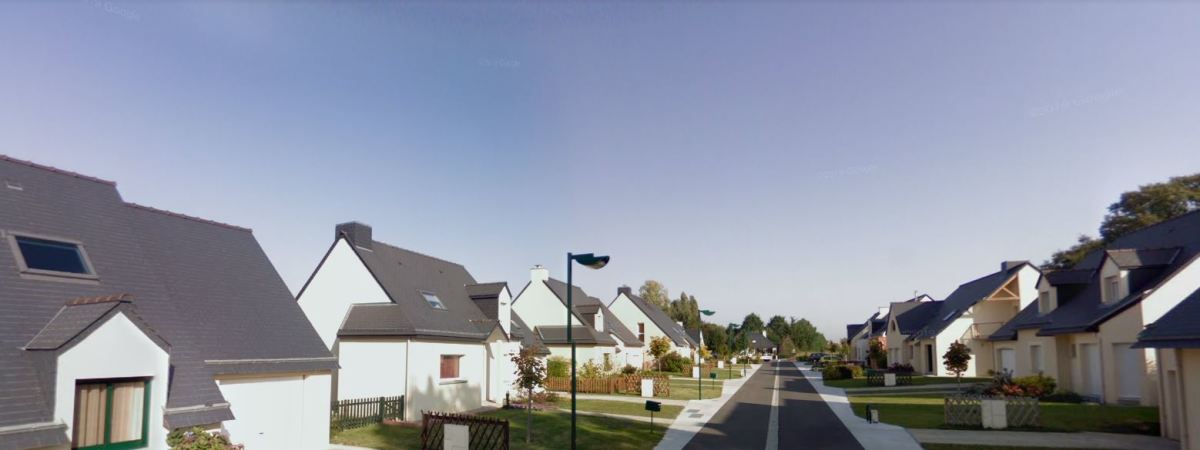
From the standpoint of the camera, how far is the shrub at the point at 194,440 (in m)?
13.4

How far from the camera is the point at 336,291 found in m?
27.5

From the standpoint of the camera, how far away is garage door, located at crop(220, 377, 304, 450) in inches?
647

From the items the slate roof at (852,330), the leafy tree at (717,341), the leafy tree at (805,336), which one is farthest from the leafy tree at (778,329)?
the leafy tree at (717,341)

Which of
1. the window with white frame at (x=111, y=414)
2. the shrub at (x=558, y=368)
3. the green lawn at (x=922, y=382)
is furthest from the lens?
the green lawn at (x=922, y=382)

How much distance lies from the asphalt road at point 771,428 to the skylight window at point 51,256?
14.5 m

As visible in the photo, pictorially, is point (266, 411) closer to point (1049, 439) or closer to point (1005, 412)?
point (1049, 439)

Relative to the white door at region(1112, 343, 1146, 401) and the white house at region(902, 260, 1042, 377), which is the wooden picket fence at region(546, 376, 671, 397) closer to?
the white door at region(1112, 343, 1146, 401)

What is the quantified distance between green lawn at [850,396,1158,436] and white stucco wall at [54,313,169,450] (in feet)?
69.1

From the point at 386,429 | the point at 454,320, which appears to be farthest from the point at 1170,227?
the point at 386,429

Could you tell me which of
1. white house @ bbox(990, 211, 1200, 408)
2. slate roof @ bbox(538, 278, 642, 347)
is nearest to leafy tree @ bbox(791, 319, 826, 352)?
slate roof @ bbox(538, 278, 642, 347)

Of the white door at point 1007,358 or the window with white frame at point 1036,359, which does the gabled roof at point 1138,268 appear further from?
the white door at point 1007,358

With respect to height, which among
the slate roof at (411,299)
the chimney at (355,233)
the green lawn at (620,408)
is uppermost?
the chimney at (355,233)

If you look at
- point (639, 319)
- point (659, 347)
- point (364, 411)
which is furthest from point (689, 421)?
point (639, 319)

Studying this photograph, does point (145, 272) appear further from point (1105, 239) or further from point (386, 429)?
point (1105, 239)
